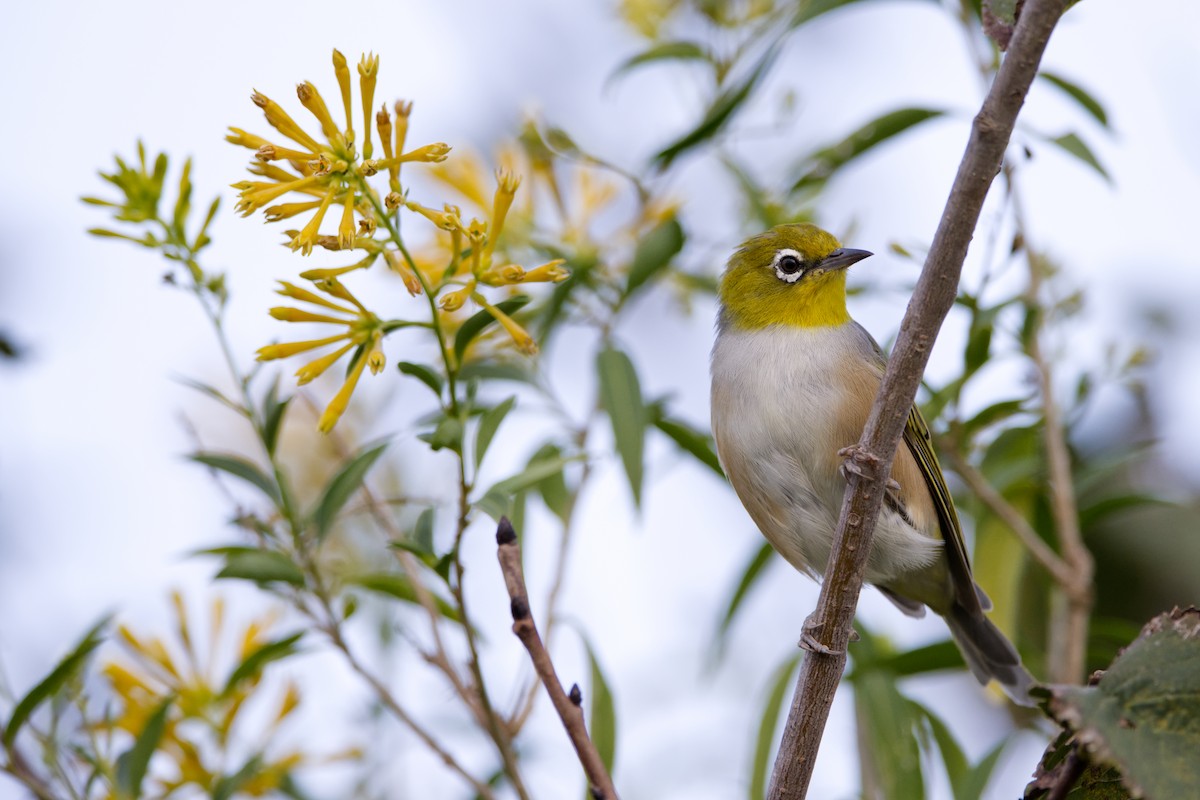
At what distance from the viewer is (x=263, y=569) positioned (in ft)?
9.39

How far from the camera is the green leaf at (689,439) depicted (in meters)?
3.91

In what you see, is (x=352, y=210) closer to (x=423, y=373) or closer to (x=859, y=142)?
(x=423, y=373)

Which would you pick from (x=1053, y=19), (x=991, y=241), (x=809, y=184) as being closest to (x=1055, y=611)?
(x=991, y=241)

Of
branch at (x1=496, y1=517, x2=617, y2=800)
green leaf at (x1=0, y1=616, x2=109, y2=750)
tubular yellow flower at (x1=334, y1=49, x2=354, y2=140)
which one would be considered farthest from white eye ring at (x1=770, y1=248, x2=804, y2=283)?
branch at (x1=496, y1=517, x2=617, y2=800)

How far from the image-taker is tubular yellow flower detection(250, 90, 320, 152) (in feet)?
7.39

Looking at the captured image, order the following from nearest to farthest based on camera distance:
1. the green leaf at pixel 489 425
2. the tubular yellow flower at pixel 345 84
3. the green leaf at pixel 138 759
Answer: the tubular yellow flower at pixel 345 84
the green leaf at pixel 489 425
the green leaf at pixel 138 759

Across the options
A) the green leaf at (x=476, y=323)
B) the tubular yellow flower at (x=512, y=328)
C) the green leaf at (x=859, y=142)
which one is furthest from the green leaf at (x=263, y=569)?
the green leaf at (x=859, y=142)

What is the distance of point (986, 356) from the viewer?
358 centimetres

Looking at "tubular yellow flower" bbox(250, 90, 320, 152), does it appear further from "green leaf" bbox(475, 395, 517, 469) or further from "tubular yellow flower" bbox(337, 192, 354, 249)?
"green leaf" bbox(475, 395, 517, 469)

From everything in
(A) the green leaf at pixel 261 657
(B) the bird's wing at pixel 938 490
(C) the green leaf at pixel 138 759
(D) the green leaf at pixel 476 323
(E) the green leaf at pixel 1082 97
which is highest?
(E) the green leaf at pixel 1082 97

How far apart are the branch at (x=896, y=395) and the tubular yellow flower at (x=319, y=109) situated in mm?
1110

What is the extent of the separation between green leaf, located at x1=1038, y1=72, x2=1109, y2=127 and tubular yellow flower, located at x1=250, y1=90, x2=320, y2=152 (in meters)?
2.51

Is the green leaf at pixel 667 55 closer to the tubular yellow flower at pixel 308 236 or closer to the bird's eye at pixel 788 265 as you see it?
the bird's eye at pixel 788 265

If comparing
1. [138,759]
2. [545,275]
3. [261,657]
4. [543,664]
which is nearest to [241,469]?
[261,657]
